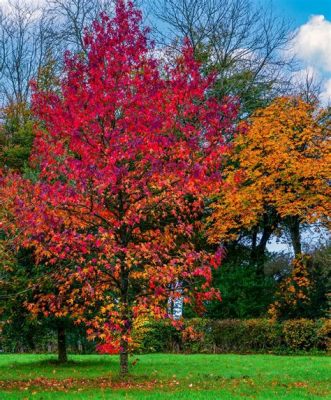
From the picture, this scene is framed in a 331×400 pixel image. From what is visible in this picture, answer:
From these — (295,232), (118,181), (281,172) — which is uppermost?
(281,172)

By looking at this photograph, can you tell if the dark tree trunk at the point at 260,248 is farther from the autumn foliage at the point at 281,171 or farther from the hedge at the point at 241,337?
the hedge at the point at 241,337

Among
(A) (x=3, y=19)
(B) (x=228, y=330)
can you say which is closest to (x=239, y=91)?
(B) (x=228, y=330)

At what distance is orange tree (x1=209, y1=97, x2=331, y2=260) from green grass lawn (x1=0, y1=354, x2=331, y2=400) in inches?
347

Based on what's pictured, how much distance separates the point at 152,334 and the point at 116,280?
1276 cm

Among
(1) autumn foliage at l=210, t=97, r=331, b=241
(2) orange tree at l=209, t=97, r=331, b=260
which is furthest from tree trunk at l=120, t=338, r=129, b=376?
(1) autumn foliage at l=210, t=97, r=331, b=241

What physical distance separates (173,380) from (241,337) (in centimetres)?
1293

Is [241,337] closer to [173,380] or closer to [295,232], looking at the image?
[295,232]

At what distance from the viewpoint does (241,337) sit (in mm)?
27266

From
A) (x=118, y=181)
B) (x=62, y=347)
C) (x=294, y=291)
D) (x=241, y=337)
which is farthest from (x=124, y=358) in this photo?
(x=294, y=291)

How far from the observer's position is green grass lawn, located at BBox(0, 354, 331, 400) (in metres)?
12.1

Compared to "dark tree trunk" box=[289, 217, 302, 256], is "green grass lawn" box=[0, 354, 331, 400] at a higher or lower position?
lower

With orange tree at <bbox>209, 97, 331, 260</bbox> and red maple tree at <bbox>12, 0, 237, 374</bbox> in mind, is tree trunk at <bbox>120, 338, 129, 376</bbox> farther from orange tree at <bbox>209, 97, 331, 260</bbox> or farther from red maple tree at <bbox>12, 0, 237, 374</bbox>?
orange tree at <bbox>209, 97, 331, 260</bbox>

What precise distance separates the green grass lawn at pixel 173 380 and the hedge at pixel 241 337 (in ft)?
15.4

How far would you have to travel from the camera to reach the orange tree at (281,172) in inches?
1117
